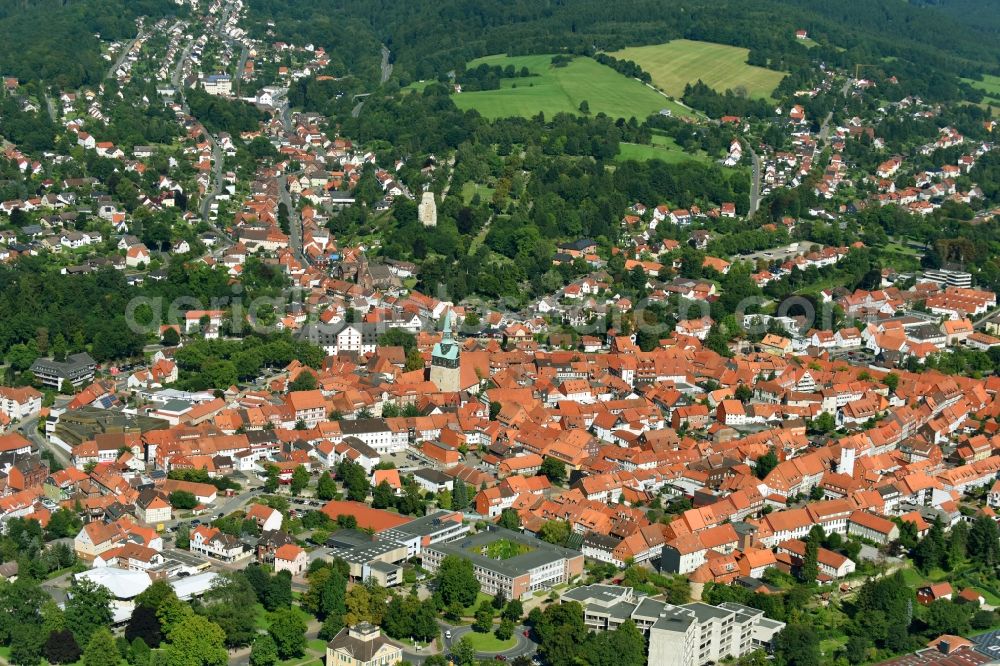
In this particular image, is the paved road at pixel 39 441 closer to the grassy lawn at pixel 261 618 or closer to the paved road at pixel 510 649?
the grassy lawn at pixel 261 618

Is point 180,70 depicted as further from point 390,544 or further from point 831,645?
point 831,645

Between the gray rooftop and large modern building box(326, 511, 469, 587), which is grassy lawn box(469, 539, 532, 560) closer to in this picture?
the gray rooftop

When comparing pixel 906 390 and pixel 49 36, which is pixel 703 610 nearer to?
pixel 906 390

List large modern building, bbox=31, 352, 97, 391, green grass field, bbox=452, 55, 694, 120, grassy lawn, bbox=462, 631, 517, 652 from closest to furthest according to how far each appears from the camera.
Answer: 1. grassy lawn, bbox=462, 631, 517, 652
2. large modern building, bbox=31, 352, 97, 391
3. green grass field, bbox=452, 55, 694, 120

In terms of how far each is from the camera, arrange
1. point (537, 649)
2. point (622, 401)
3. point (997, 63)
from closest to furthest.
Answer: point (537, 649)
point (622, 401)
point (997, 63)

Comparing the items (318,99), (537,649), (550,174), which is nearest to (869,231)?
(550,174)

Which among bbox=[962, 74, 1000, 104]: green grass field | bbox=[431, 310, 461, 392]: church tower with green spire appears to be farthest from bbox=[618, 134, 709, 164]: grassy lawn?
bbox=[431, 310, 461, 392]: church tower with green spire

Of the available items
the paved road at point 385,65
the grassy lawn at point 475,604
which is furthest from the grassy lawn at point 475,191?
the grassy lawn at point 475,604
